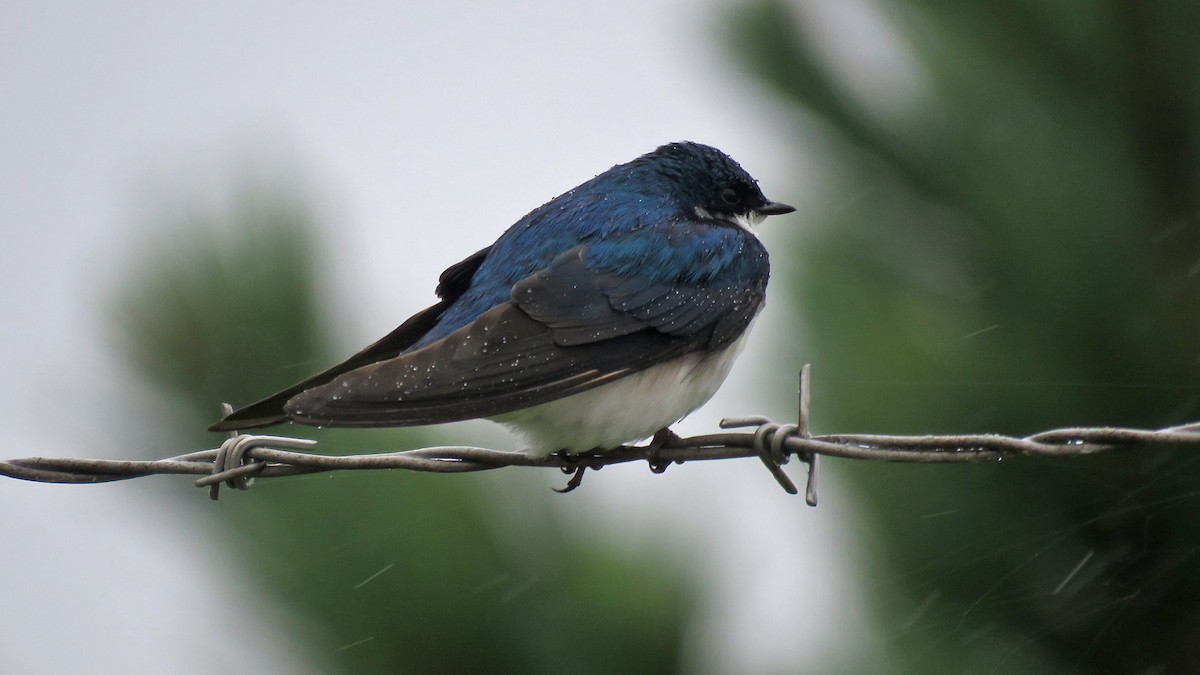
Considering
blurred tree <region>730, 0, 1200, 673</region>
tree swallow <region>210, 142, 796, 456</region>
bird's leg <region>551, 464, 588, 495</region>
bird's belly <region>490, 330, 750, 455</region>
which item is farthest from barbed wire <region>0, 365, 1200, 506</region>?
blurred tree <region>730, 0, 1200, 673</region>

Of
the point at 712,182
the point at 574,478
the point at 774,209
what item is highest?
the point at 712,182

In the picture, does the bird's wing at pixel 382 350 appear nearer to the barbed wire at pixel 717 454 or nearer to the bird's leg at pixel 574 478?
the barbed wire at pixel 717 454

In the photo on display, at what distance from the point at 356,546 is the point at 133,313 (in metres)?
→ 0.78

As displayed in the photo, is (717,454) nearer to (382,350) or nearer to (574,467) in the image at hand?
(574,467)

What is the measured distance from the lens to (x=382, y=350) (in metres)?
2.54

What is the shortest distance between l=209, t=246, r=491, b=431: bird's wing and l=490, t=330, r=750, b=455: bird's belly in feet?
1.00

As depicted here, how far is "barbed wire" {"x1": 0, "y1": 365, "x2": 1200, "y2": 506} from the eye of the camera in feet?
5.07

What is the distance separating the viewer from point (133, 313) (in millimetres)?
2801

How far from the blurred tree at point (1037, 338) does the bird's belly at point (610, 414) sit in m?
0.33

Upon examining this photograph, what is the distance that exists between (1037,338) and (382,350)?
1307 millimetres

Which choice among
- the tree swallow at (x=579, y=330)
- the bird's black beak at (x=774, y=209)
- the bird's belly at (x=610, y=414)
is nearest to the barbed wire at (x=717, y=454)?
the tree swallow at (x=579, y=330)

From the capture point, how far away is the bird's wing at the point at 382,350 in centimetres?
219

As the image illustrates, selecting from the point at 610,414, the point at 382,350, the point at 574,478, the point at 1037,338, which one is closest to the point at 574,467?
the point at 574,478

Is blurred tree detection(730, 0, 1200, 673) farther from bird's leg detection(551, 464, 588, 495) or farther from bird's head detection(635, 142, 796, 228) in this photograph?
bird's leg detection(551, 464, 588, 495)
